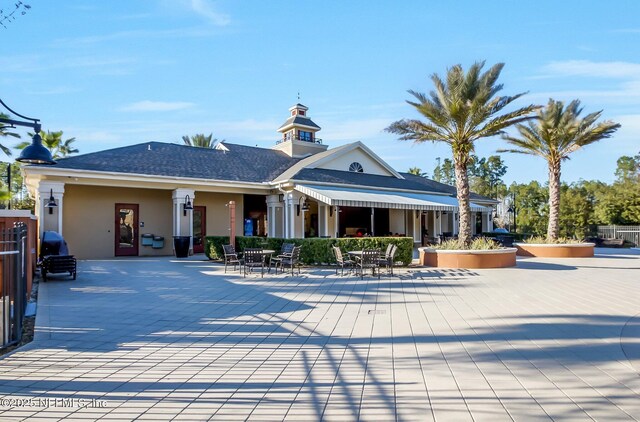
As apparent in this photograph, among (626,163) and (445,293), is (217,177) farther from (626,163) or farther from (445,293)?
(626,163)

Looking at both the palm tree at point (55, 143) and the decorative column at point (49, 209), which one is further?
the palm tree at point (55, 143)

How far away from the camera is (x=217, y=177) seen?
71.3 feet

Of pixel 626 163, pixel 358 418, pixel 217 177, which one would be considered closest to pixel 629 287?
pixel 358 418

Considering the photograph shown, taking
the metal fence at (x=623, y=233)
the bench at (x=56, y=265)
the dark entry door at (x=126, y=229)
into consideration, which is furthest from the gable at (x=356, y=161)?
the metal fence at (x=623, y=233)

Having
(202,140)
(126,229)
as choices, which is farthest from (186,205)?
(202,140)

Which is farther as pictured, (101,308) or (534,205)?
(534,205)

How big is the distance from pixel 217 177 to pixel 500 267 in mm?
14280

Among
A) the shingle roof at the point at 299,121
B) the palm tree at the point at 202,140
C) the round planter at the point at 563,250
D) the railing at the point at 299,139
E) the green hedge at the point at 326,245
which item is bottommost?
the round planter at the point at 563,250

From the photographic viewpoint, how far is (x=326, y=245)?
639 inches

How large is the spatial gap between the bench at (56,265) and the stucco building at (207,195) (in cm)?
610

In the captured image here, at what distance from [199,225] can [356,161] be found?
36.0 feet

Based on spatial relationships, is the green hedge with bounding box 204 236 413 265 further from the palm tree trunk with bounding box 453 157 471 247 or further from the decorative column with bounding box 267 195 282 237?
the decorative column with bounding box 267 195 282 237

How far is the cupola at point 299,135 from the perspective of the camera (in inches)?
1188

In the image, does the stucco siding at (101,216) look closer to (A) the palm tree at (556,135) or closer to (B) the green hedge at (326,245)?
(B) the green hedge at (326,245)
